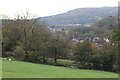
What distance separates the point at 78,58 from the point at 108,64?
487 cm

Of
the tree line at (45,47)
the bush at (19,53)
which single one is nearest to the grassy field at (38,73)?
the bush at (19,53)

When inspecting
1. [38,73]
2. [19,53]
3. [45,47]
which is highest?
[45,47]

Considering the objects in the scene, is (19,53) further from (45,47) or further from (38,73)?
(38,73)

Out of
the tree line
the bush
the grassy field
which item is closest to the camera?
the grassy field

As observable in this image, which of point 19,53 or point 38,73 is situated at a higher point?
point 38,73

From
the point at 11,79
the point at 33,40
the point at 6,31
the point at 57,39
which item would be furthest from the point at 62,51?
the point at 11,79

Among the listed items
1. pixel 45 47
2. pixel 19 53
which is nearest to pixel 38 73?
pixel 19 53

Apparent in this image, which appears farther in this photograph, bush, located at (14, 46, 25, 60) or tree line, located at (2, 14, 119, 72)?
tree line, located at (2, 14, 119, 72)

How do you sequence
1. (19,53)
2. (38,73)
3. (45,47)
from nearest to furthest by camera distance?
1. (38,73)
2. (19,53)
3. (45,47)

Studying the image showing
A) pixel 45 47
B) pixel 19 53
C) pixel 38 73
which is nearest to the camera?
pixel 38 73

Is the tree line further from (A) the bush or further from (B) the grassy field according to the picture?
(B) the grassy field

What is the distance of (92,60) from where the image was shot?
32812 millimetres

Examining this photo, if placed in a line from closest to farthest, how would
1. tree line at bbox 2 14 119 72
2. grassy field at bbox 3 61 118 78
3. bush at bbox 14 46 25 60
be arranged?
grassy field at bbox 3 61 118 78 → bush at bbox 14 46 25 60 → tree line at bbox 2 14 119 72

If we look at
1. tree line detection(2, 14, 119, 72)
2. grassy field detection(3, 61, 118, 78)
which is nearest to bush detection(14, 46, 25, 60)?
tree line detection(2, 14, 119, 72)
